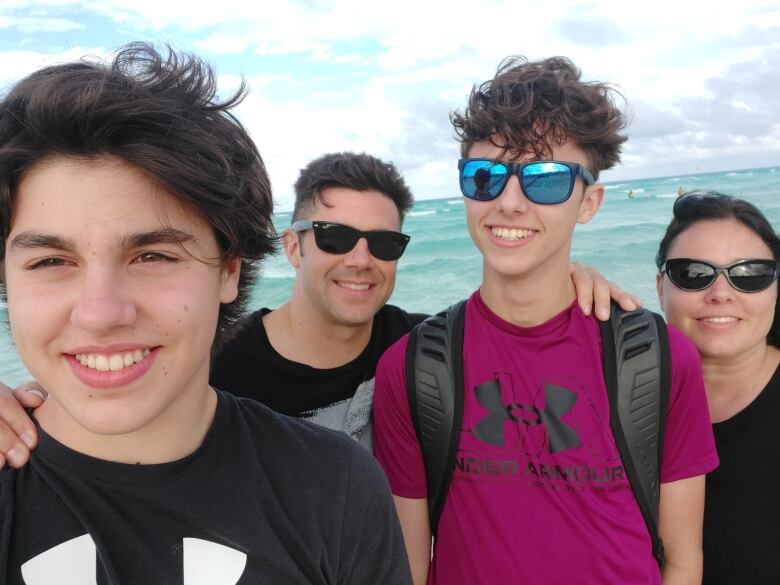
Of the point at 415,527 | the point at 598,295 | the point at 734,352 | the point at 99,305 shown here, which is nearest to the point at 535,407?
the point at 598,295

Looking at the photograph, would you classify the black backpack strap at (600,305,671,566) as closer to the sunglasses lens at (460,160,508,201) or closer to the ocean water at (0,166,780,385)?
the sunglasses lens at (460,160,508,201)

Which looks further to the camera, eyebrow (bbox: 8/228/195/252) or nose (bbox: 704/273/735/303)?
nose (bbox: 704/273/735/303)

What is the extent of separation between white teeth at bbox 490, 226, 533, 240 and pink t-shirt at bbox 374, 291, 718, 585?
41 cm

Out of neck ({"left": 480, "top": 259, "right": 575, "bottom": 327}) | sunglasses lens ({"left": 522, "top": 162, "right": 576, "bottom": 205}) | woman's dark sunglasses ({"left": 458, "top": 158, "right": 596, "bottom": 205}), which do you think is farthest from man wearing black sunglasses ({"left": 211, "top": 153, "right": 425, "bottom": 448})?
sunglasses lens ({"left": 522, "top": 162, "right": 576, "bottom": 205})

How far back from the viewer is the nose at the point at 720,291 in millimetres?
2967

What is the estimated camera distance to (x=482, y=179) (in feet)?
8.80

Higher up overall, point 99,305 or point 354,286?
point 354,286

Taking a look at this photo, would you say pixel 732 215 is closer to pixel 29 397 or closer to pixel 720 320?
pixel 720 320

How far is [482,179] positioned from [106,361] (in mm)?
1799

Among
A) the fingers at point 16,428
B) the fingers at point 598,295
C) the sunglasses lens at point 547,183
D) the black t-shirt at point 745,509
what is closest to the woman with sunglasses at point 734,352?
the black t-shirt at point 745,509

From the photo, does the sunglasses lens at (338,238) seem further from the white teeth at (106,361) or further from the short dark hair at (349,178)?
the white teeth at (106,361)

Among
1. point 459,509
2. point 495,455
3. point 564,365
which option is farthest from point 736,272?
point 459,509

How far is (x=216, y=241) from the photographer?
180 centimetres

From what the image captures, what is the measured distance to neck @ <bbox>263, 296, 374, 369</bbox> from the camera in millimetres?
3363
